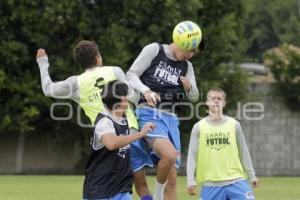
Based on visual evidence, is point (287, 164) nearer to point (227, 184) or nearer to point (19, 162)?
point (19, 162)

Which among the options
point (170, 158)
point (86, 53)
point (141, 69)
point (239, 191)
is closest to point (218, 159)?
point (239, 191)

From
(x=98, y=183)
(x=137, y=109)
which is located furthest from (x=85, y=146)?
(x=98, y=183)

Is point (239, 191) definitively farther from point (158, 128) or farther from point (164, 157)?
point (158, 128)

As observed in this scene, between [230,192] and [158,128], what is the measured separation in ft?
4.76

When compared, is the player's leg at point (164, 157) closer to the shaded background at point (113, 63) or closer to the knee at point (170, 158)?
the knee at point (170, 158)

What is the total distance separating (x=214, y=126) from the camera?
9.61 meters

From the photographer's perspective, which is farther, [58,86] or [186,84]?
[186,84]

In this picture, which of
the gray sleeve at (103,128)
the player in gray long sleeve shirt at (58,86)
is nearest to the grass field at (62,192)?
the player in gray long sleeve shirt at (58,86)

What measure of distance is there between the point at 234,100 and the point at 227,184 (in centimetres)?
1898

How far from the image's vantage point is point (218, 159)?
9.52m

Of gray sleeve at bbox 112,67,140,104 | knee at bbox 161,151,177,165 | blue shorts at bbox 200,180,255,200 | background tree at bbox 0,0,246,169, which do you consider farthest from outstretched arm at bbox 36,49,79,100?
background tree at bbox 0,0,246,169

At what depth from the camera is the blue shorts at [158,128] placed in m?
10.5

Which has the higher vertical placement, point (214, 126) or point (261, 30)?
point (261, 30)

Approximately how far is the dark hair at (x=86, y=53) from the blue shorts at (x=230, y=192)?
2.01 meters
